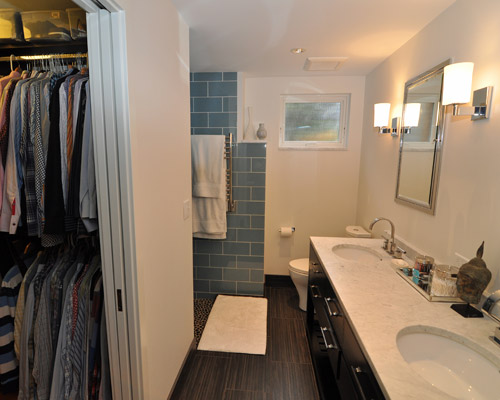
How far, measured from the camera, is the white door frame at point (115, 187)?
1.06 meters

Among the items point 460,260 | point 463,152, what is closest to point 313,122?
point 463,152

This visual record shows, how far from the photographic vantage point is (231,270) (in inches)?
117

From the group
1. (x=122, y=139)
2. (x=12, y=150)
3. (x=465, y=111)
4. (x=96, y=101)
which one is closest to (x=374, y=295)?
(x=465, y=111)

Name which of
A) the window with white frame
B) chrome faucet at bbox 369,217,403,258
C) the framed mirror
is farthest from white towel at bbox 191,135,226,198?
the framed mirror

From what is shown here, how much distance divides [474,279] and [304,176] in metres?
1.98

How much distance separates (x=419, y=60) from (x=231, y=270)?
243 centimetres

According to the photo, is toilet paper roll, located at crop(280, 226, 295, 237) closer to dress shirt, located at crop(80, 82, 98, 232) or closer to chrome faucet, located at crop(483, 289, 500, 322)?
chrome faucet, located at crop(483, 289, 500, 322)

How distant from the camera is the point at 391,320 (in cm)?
111

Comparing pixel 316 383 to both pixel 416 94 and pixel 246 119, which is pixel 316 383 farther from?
pixel 246 119

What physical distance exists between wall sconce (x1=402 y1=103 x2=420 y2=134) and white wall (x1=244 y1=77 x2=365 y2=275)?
3.38 ft

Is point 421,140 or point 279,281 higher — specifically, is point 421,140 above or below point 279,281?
above

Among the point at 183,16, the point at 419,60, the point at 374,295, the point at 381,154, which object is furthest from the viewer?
the point at 381,154

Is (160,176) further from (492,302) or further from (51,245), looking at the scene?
(492,302)

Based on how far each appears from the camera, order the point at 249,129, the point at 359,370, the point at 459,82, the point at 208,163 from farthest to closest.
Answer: the point at 249,129 < the point at 208,163 < the point at 459,82 < the point at 359,370
